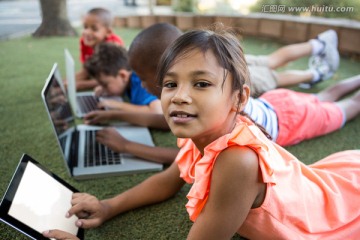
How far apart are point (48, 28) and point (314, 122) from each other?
17.2 ft

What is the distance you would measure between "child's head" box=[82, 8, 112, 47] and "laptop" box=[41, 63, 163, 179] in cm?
147

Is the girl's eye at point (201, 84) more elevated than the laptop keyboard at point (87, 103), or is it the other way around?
the girl's eye at point (201, 84)

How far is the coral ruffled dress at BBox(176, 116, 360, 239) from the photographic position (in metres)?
0.95

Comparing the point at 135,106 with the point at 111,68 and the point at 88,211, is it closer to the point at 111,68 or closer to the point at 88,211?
the point at 111,68

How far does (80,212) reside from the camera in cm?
129

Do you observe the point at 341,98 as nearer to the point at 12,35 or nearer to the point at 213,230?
the point at 213,230

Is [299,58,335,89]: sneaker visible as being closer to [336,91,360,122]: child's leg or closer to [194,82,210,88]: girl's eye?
[336,91,360,122]: child's leg

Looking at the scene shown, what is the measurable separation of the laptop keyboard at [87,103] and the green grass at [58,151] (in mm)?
259

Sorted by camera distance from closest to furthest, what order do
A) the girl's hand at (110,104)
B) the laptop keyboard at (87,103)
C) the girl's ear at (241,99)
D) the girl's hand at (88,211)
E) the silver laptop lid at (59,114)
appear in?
the girl's ear at (241,99)
the girl's hand at (88,211)
the silver laptop lid at (59,114)
the girl's hand at (110,104)
the laptop keyboard at (87,103)

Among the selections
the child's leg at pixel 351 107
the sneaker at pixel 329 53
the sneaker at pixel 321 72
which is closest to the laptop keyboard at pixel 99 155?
the child's leg at pixel 351 107

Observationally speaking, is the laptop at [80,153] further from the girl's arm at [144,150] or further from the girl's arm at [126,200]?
the girl's arm at [126,200]

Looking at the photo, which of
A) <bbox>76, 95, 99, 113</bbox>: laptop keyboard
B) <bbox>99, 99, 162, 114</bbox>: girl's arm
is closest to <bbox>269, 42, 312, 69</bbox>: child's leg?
<bbox>99, 99, 162, 114</bbox>: girl's arm

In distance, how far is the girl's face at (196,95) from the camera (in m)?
0.91

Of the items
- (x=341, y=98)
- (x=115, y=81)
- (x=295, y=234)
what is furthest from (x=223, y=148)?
(x=341, y=98)
